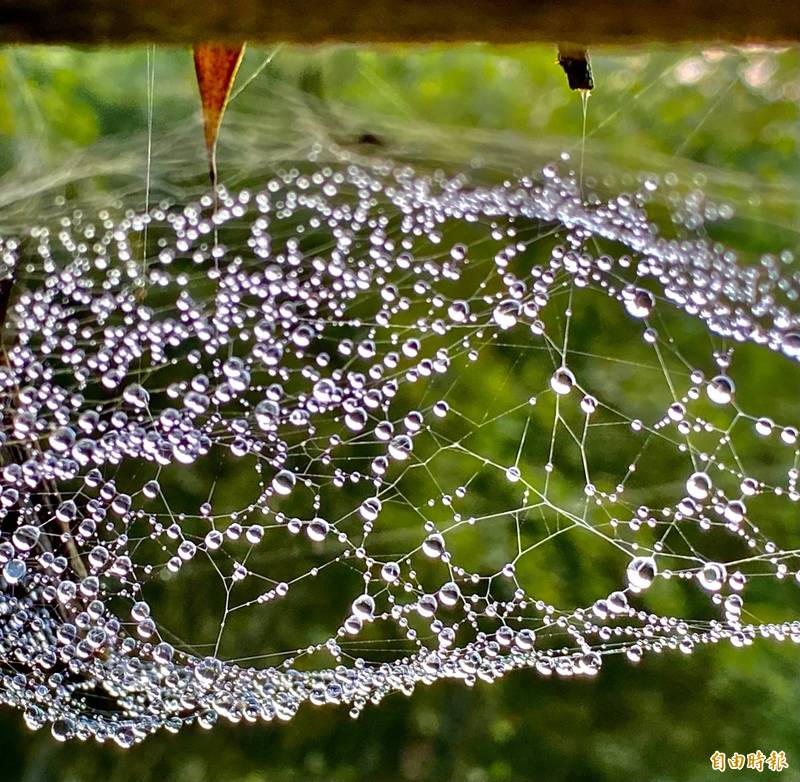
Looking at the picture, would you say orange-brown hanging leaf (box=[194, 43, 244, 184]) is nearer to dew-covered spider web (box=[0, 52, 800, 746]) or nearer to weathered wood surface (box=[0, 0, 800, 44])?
weathered wood surface (box=[0, 0, 800, 44])

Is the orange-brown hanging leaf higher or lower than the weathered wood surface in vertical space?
higher

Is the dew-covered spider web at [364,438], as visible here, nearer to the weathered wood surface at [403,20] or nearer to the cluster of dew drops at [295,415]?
the cluster of dew drops at [295,415]

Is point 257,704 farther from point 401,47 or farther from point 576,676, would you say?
point 401,47

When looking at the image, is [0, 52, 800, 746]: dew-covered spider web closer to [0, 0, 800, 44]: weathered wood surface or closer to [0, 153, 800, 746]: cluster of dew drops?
[0, 153, 800, 746]: cluster of dew drops

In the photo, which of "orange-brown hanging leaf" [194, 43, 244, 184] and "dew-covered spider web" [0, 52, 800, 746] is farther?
"dew-covered spider web" [0, 52, 800, 746]

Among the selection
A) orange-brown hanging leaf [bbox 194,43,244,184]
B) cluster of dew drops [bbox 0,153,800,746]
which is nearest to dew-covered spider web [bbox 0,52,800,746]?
cluster of dew drops [bbox 0,153,800,746]

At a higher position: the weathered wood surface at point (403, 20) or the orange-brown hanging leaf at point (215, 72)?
the orange-brown hanging leaf at point (215, 72)

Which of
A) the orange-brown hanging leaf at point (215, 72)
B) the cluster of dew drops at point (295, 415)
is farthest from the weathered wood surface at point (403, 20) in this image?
the cluster of dew drops at point (295, 415)

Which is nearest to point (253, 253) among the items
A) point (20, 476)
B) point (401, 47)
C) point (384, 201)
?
point (384, 201)
